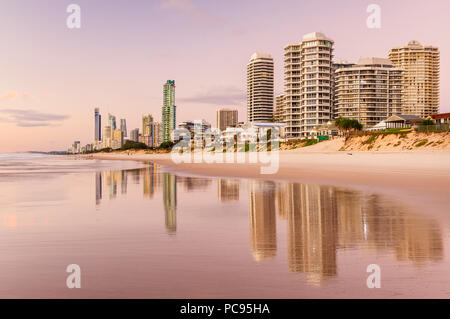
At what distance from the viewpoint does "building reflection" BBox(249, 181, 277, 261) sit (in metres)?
7.12

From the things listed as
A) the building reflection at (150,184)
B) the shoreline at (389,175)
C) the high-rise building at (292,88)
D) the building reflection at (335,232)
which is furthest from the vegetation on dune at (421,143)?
the high-rise building at (292,88)

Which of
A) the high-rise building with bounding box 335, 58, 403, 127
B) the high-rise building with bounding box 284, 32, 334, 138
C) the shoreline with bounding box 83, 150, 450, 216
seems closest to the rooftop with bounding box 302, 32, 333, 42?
the high-rise building with bounding box 284, 32, 334, 138

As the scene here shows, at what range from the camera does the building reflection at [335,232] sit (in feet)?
21.1

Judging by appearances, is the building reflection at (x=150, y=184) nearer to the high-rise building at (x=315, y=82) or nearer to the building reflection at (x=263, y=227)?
the building reflection at (x=263, y=227)

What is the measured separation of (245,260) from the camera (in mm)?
6465

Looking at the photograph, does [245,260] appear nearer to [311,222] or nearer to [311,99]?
[311,222]

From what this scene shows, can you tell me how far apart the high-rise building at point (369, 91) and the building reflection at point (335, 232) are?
167477mm

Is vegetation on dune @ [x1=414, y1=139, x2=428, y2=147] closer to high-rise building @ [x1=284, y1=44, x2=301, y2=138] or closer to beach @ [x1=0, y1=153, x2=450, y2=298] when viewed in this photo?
beach @ [x1=0, y1=153, x2=450, y2=298]

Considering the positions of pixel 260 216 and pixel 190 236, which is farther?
pixel 260 216

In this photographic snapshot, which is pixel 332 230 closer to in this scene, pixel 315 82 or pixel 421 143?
pixel 421 143

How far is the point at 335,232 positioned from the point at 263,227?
1954 mm

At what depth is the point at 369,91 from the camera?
173 m
